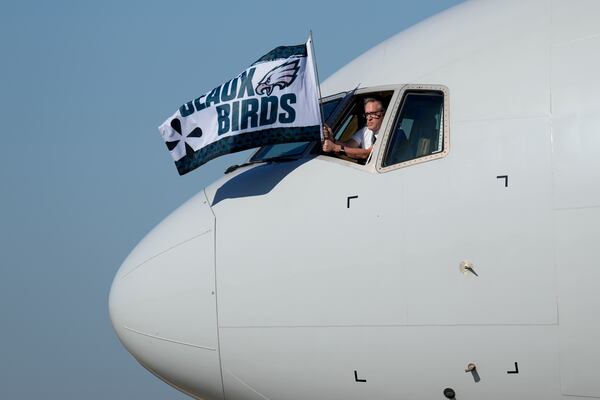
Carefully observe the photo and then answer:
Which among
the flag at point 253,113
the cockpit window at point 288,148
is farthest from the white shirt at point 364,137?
the cockpit window at point 288,148

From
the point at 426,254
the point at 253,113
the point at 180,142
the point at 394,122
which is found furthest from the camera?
the point at 180,142

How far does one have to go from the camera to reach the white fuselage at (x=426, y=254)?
513 inches

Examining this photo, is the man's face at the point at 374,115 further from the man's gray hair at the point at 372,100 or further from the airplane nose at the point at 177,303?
the airplane nose at the point at 177,303

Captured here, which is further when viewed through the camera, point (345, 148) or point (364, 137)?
point (364, 137)

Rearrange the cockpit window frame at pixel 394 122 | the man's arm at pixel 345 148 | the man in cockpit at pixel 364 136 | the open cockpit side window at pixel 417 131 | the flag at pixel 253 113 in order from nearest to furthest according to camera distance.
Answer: the cockpit window frame at pixel 394 122 < the open cockpit side window at pixel 417 131 < the man's arm at pixel 345 148 < the man in cockpit at pixel 364 136 < the flag at pixel 253 113

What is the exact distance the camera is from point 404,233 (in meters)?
13.6

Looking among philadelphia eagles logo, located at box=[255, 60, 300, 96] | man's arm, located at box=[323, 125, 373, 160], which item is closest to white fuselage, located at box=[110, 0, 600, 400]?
man's arm, located at box=[323, 125, 373, 160]

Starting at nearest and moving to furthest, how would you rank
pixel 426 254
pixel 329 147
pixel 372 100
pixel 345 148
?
pixel 426 254 → pixel 345 148 → pixel 329 147 → pixel 372 100

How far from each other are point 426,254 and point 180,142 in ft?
13.5

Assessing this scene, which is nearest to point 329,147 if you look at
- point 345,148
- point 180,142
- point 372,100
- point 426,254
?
point 345,148

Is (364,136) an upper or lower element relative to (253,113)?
lower

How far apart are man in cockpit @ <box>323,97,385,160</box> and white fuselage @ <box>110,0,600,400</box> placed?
19 cm

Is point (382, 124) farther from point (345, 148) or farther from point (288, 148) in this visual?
point (288, 148)

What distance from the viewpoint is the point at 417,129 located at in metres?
14.3
